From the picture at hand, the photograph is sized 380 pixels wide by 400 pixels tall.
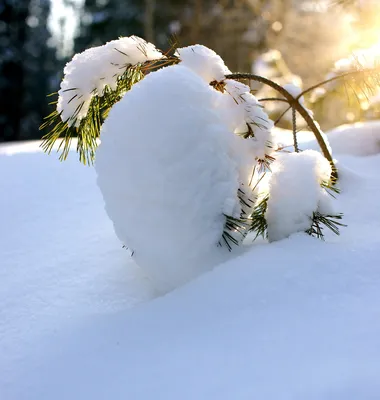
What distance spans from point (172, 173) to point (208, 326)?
484mm

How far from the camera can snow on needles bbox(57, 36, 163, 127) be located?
1.61 meters

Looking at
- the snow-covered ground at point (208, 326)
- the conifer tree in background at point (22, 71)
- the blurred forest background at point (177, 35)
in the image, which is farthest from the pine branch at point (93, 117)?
the conifer tree in background at point (22, 71)

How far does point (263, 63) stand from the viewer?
6.45 meters

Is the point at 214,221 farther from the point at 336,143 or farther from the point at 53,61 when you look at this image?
the point at 53,61

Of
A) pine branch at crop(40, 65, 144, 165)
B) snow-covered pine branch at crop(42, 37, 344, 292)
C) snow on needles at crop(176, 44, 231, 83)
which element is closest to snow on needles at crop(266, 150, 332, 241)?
snow-covered pine branch at crop(42, 37, 344, 292)

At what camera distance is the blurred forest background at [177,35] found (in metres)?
9.59

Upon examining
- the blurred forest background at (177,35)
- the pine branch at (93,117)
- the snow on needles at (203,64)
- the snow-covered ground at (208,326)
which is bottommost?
the snow-covered ground at (208,326)

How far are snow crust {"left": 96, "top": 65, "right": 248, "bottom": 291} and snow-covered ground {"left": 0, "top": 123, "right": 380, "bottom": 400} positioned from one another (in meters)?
0.13

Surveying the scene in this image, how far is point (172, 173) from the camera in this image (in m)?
1.38

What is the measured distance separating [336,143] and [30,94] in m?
14.8

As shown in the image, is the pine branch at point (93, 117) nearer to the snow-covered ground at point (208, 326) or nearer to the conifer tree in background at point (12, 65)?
the snow-covered ground at point (208, 326)

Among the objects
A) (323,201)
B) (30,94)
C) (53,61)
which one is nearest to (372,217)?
(323,201)

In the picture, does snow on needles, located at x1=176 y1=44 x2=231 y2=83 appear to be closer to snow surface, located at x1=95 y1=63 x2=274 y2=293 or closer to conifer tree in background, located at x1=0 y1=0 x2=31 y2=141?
snow surface, located at x1=95 y1=63 x2=274 y2=293

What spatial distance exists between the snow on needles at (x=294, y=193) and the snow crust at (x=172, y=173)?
0.50ft
